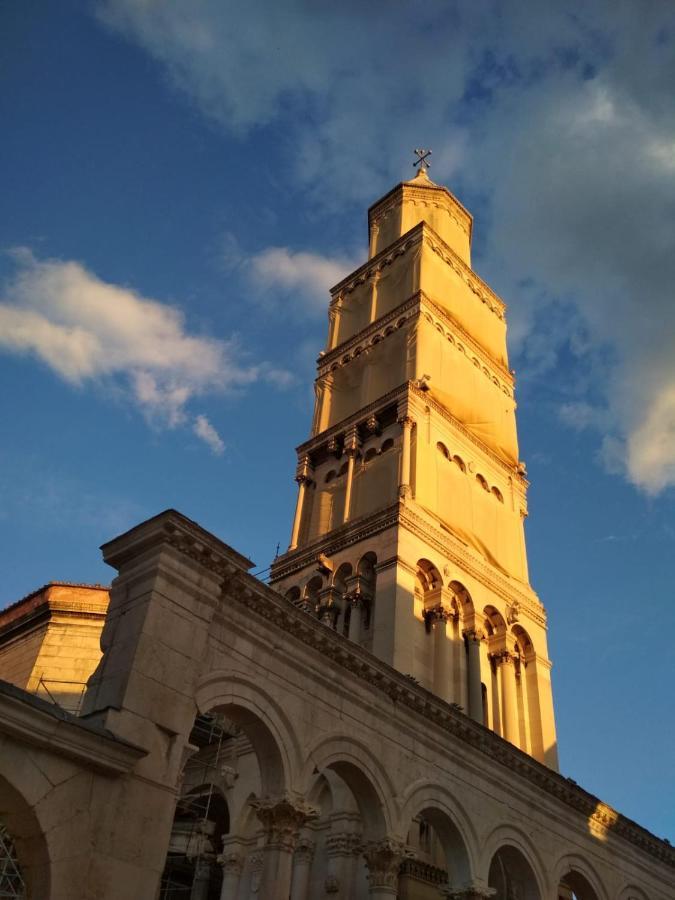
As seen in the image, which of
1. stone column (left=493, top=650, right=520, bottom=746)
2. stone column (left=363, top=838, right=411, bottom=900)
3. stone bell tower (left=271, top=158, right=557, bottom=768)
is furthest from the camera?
stone column (left=493, top=650, right=520, bottom=746)

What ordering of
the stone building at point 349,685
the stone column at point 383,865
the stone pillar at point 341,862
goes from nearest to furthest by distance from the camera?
the stone building at point 349,685 < the stone column at point 383,865 < the stone pillar at point 341,862

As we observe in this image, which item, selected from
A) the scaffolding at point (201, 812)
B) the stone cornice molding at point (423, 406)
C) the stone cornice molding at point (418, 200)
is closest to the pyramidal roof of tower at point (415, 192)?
the stone cornice molding at point (418, 200)

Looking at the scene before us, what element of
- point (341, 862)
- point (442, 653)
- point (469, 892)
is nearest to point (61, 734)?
point (341, 862)

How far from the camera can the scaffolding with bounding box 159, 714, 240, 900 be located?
25297 mm

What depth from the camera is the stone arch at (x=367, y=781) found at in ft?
60.6

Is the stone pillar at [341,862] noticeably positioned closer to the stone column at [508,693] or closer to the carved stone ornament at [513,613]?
the stone column at [508,693]

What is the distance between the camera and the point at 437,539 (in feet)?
103

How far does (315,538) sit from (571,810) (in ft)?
44.8

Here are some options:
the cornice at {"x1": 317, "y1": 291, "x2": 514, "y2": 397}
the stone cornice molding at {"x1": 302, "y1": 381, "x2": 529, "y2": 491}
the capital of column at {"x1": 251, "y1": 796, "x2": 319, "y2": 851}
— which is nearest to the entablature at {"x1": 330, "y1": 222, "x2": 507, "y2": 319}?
the cornice at {"x1": 317, "y1": 291, "x2": 514, "y2": 397}

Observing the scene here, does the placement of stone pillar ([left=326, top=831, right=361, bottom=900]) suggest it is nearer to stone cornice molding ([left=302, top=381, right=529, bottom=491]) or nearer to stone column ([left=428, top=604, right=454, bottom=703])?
stone column ([left=428, top=604, right=454, bottom=703])

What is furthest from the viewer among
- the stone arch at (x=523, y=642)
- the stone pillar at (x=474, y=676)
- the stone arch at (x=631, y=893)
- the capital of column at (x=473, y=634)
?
the stone arch at (x=523, y=642)

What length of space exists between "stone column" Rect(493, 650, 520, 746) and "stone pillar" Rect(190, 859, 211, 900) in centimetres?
1098

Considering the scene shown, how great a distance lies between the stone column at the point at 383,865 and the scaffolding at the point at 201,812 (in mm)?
7322

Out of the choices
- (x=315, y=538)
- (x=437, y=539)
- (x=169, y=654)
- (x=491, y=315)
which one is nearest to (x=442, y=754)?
(x=169, y=654)
